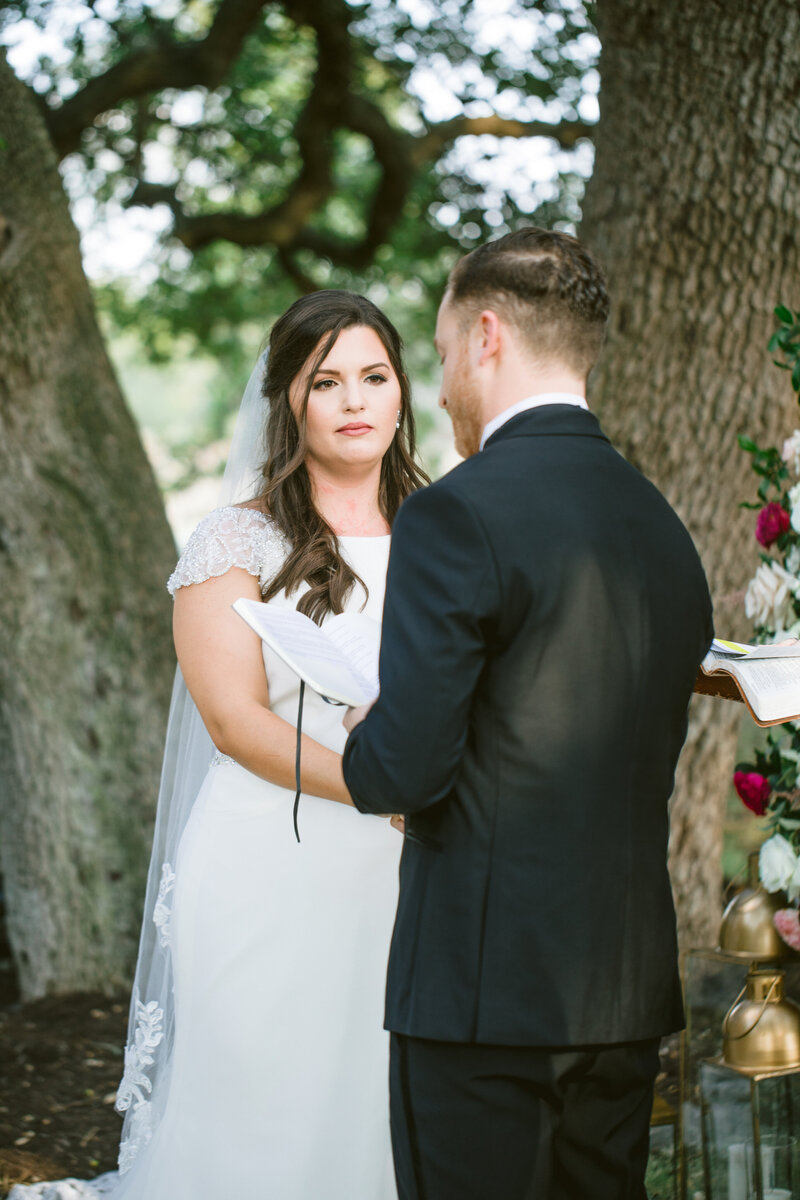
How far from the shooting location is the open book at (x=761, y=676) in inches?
77.0

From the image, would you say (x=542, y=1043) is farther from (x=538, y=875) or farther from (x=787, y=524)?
(x=787, y=524)

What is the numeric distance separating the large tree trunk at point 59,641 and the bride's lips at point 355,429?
94.6 inches

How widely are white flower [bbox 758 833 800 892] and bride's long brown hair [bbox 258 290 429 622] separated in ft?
3.94

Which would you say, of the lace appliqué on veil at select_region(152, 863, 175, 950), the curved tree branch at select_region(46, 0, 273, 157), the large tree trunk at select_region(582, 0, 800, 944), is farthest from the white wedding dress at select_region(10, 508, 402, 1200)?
the curved tree branch at select_region(46, 0, 273, 157)

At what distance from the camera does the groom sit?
1681 mm

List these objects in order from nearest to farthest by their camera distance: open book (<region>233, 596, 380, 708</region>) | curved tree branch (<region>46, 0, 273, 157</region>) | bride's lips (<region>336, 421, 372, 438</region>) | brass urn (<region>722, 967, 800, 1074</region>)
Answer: open book (<region>233, 596, 380, 708</region>), brass urn (<region>722, 967, 800, 1074</region>), bride's lips (<region>336, 421, 372, 438</region>), curved tree branch (<region>46, 0, 273, 157</region>)

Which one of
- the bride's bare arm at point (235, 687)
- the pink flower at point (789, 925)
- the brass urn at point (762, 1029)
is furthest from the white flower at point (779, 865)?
the bride's bare arm at point (235, 687)

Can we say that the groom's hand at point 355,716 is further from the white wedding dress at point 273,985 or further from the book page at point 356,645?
the white wedding dress at point 273,985

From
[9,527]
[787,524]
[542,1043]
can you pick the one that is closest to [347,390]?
[787,524]

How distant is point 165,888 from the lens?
9.87ft

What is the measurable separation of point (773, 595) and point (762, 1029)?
105 centimetres

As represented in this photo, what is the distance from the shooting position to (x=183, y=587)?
279cm

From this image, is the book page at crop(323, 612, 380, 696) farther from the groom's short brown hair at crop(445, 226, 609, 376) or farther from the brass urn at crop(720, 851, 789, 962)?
the brass urn at crop(720, 851, 789, 962)

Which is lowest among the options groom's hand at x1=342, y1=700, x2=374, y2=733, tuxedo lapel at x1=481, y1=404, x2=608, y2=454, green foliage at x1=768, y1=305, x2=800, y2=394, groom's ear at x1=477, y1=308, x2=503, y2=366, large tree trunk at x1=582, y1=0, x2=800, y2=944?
groom's hand at x1=342, y1=700, x2=374, y2=733
